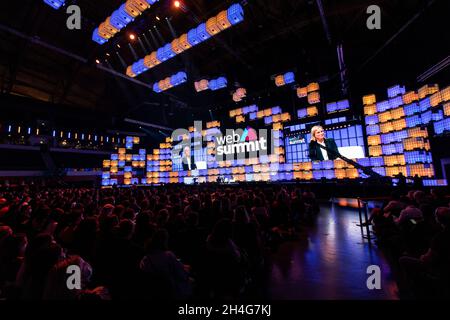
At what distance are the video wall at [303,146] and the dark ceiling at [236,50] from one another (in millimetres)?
1244

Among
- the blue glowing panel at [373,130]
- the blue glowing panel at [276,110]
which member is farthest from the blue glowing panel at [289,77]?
the blue glowing panel at [373,130]

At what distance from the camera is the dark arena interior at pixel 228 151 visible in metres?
2.42

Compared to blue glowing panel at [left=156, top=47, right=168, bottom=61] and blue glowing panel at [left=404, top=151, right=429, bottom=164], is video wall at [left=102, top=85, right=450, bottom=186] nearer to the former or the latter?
blue glowing panel at [left=404, top=151, right=429, bottom=164]

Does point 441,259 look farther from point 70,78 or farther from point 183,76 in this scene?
point 70,78

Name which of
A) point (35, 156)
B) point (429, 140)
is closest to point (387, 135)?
point (429, 140)

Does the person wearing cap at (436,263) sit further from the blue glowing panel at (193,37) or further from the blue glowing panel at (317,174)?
the blue glowing panel at (317,174)

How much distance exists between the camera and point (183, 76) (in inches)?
470

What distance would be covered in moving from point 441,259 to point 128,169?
2339cm

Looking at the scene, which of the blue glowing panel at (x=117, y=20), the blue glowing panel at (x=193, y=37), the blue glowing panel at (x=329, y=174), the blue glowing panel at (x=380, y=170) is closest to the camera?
the blue glowing panel at (x=117, y=20)

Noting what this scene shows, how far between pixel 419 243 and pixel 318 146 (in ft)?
35.3

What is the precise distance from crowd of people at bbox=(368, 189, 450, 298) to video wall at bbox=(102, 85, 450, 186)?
5.69 metres

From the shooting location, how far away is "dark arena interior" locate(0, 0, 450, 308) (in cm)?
242

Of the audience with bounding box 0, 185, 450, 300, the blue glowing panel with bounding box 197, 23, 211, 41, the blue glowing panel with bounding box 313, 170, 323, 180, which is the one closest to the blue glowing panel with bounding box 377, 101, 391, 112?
the blue glowing panel with bounding box 313, 170, 323, 180

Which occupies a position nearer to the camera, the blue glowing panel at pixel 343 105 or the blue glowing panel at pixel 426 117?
the blue glowing panel at pixel 426 117
